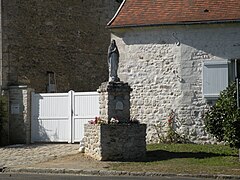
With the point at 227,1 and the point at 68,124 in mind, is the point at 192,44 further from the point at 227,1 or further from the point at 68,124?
the point at 68,124

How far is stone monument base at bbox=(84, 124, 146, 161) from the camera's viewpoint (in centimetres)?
1788

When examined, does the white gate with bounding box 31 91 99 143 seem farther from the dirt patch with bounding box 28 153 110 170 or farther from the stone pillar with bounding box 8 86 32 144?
the dirt patch with bounding box 28 153 110 170

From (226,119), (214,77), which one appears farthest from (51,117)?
(226,119)

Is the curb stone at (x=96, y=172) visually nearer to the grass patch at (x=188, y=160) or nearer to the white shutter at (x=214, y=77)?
the grass patch at (x=188, y=160)

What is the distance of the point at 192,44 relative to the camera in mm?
21328

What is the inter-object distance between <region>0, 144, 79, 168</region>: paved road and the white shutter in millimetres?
5034

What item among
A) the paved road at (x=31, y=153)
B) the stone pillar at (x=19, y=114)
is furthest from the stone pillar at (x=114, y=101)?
the stone pillar at (x=19, y=114)

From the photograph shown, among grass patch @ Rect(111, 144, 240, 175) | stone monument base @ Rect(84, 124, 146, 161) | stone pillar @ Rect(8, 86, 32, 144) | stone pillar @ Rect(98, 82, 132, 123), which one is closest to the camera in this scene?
grass patch @ Rect(111, 144, 240, 175)

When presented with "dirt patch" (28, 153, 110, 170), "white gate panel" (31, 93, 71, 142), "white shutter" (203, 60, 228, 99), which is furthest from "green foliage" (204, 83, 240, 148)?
"white gate panel" (31, 93, 71, 142)

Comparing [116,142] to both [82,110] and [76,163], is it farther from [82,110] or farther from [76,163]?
[82,110]

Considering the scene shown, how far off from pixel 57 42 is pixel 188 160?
10327 millimetres

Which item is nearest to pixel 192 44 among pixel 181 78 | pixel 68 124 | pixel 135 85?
pixel 181 78

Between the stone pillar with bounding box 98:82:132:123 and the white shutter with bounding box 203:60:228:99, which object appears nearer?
the stone pillar with bounding box 98:82:132:123

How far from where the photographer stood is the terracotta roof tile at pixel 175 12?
21062 millimetres
